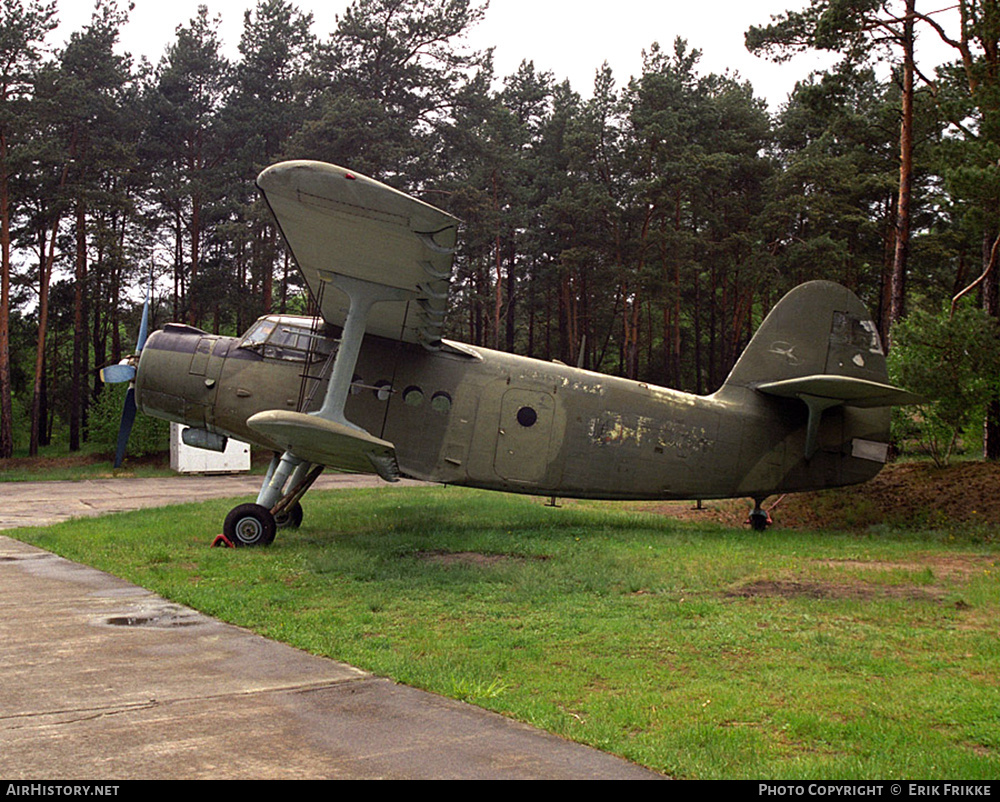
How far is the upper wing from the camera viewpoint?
9.10 metres

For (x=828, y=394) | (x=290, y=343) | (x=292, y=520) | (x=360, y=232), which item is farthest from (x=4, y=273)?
(x=828, y=394)

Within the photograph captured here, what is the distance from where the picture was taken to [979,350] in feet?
52.1

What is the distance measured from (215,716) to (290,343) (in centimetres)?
938

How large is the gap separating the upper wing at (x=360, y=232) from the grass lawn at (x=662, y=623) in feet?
12.3

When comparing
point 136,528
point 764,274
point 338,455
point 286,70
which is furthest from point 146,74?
point 338,455

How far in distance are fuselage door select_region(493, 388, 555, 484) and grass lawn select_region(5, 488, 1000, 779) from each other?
1.04 metres

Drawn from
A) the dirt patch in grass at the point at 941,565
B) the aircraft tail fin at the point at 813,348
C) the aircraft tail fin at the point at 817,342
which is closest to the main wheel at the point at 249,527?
the dirt patch in grass at the point at 941,565

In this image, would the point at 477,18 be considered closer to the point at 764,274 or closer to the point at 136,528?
the point at 764,274

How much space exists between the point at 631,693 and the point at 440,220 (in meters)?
5.75

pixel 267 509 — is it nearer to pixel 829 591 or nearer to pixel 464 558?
pixel 464 558

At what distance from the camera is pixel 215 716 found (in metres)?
5.05

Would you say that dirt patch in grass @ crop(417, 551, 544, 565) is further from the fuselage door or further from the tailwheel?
the tailwheel

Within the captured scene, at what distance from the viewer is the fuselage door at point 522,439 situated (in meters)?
14.0

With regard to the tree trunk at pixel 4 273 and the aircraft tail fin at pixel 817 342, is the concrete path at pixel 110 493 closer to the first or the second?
the tree trunk at pixel 4 273
